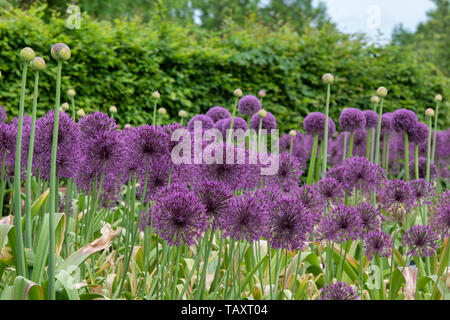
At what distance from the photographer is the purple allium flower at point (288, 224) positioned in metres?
1.58

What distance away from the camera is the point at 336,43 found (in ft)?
28.7

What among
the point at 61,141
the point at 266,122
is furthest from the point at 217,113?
the point at 61,141

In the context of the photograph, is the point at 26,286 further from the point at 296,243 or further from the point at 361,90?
the point at 361,90

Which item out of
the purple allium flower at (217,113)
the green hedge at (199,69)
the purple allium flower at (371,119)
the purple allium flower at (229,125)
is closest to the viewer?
the purple allium flower at (229,125)

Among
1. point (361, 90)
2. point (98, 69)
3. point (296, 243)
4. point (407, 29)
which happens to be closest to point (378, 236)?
point (296, 243)

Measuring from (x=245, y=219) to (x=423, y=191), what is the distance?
4.29ft

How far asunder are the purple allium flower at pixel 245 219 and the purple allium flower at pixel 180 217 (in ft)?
0.29

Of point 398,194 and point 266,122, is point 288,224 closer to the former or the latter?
point 398,194

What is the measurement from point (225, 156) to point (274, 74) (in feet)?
21.3

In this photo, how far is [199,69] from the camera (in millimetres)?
7426

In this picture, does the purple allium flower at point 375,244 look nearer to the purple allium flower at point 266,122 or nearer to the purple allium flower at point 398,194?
the purple allium flower at point 398,194

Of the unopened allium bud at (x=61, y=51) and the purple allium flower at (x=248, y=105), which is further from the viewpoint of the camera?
the purple allium flower at (x=248, y=105)

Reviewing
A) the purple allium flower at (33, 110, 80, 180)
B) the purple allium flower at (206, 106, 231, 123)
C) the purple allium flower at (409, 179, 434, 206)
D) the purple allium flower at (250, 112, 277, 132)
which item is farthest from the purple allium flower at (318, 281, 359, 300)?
the purple allium flower at (206, 106, 231, 123)

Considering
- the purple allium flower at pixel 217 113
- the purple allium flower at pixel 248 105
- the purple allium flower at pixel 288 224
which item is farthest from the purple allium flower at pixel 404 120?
the purple allium flower at pixel 288 224
